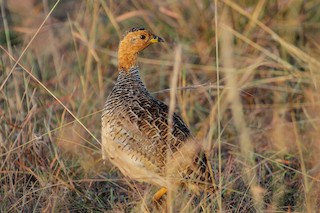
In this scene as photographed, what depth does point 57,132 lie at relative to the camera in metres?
4.57

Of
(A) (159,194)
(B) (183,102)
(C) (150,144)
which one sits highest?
(C) (150,144)

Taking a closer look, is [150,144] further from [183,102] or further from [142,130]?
[183,102]

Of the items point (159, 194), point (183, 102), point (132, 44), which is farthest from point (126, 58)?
point (159, 194)

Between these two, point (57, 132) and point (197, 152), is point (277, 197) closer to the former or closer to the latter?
point (197, 152)

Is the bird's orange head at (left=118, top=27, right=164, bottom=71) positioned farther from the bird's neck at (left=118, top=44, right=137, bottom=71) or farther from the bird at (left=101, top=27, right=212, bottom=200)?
the bird at (left=101, top=27, right=212, bottom=200)

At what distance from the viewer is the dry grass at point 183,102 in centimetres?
381

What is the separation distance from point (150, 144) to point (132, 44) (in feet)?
2.90

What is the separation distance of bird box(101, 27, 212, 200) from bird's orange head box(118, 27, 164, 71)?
1.27ft

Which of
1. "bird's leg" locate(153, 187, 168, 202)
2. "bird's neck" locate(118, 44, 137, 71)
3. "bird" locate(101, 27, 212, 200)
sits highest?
"bird's neck" locate(118, 44, 137, 71)

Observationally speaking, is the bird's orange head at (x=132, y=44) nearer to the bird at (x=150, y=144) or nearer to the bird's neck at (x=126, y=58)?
the bird's neck at (x=126, y=58)

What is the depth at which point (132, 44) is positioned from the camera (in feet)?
14.4

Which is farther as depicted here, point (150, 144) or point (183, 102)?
point (183, 102)

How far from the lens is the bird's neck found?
438cm

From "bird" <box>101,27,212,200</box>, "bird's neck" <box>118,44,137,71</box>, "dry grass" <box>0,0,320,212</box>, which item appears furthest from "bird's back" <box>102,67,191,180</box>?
"bird's neck" <box>118,44,137,71</box>
